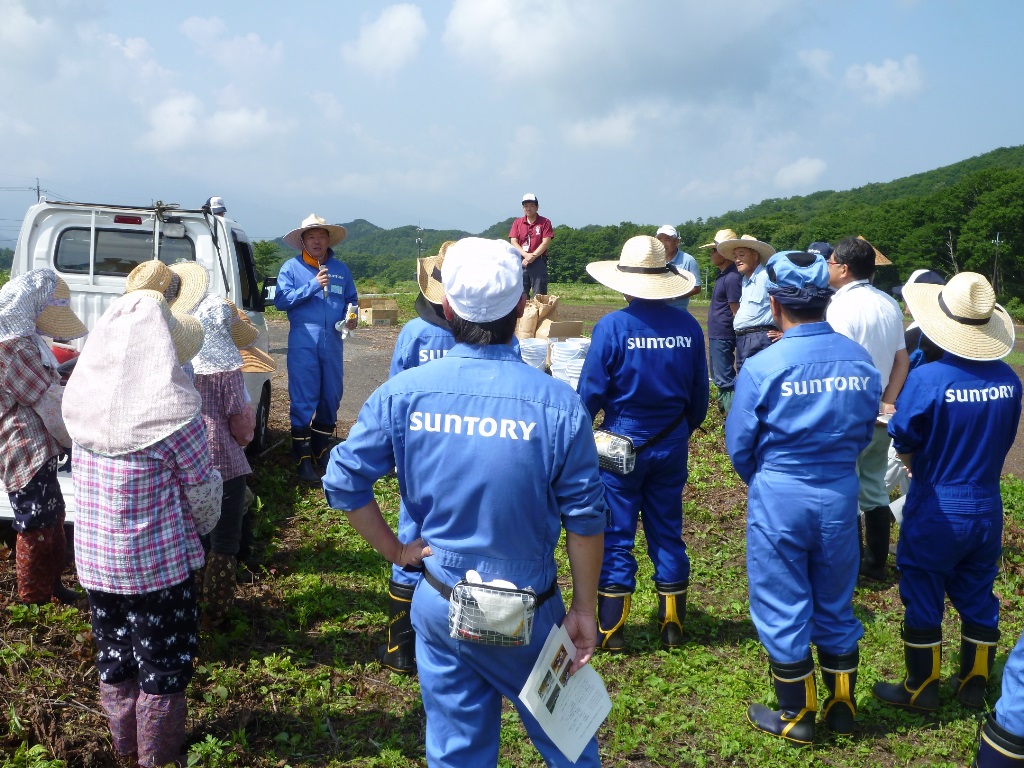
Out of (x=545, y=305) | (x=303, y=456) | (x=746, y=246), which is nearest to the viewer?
(x=303, y=456)

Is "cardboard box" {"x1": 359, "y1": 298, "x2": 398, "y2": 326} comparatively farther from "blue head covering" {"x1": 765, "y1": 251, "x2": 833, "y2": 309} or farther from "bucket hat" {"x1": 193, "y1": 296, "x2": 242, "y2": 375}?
"blue head covering" {"x1": 765, "y1": 251, "x2": 833, "y2": 309}

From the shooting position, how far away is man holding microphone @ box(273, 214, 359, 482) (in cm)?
655

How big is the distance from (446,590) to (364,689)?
1.87 meters

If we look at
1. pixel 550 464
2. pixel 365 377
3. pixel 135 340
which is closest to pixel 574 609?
pixel 550 464

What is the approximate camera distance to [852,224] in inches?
2707

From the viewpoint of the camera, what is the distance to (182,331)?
10.1 feet

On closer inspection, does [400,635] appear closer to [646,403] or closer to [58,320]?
[646,403]

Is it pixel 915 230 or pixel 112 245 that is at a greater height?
pixel 915 230

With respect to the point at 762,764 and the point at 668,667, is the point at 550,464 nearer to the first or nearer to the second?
the point at 762,764

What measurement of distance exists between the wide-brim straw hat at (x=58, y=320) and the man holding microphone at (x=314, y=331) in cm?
248

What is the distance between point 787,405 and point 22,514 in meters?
3.71

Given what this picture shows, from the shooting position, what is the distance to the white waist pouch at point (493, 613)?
81.1 inches

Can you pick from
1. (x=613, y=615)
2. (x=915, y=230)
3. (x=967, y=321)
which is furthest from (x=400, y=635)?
(x=915, y=230)

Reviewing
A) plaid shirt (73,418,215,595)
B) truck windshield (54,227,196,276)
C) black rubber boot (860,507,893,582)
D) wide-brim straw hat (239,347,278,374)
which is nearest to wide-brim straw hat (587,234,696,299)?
wide-brim straw hat (239,347,278,374)
